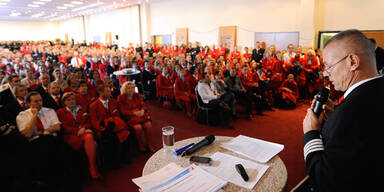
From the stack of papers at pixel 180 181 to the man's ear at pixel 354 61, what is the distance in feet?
3.02

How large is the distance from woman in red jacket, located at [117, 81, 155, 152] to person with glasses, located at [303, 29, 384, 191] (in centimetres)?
280

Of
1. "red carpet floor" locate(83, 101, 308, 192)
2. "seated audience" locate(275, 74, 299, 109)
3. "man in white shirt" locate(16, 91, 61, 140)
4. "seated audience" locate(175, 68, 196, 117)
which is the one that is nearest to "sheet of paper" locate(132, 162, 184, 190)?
"red carpet floor" locate(83, 101, 308, 192)

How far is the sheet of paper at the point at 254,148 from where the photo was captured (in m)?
1.69

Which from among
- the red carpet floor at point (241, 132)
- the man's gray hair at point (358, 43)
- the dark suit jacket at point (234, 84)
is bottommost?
the red carpet floor at point (241, 132)

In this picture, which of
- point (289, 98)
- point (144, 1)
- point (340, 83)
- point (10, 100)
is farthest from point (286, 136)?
point (144, 1)

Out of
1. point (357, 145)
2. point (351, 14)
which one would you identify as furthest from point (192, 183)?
point (351, 14)

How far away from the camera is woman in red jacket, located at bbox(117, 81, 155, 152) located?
11.5 ft

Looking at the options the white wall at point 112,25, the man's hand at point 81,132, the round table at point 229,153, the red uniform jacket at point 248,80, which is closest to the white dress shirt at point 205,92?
the red uniform jacket at point 248,80

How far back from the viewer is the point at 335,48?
3.49ft

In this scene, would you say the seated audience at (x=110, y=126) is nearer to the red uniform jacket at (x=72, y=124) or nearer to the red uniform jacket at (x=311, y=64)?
the red uniform jacket at (x=72, y=124)

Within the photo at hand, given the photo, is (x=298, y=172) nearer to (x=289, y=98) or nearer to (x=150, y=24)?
(x=289, y=98)

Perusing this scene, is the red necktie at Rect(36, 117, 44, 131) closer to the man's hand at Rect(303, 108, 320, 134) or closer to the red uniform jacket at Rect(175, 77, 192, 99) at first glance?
the man's hand at Rect(303, 108, 320, 134)

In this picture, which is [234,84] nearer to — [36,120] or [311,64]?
[311,64]

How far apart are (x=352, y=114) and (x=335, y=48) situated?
34 centimetres
